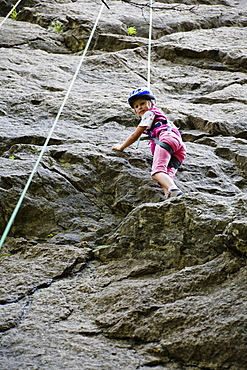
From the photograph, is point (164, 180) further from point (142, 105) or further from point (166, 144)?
point (142, 105)

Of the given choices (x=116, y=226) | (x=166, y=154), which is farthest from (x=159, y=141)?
(x=116, y=226)

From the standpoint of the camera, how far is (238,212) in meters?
3.36

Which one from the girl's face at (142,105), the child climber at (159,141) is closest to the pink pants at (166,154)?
the child climber at (159,141)

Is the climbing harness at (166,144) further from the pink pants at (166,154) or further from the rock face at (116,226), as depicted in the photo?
the rock face at (116,226)

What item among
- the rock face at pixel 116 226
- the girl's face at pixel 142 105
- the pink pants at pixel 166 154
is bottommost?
the rock face at pixel 116 226

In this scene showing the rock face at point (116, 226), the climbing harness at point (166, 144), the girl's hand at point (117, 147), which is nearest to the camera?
the rock face at point (116, 226)

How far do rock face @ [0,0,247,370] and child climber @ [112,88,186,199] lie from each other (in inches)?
7.3

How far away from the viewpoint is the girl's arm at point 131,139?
4.95 metres

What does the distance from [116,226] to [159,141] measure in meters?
1.32

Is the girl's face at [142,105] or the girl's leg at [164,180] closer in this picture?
the girl's leg at [164,180]

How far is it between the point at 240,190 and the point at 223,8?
956 centimetres

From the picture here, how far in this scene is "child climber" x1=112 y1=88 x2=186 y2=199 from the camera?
451 cm

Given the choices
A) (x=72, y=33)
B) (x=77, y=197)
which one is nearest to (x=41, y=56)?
(x=72, y=33)

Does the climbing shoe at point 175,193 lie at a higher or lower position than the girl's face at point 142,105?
lower
